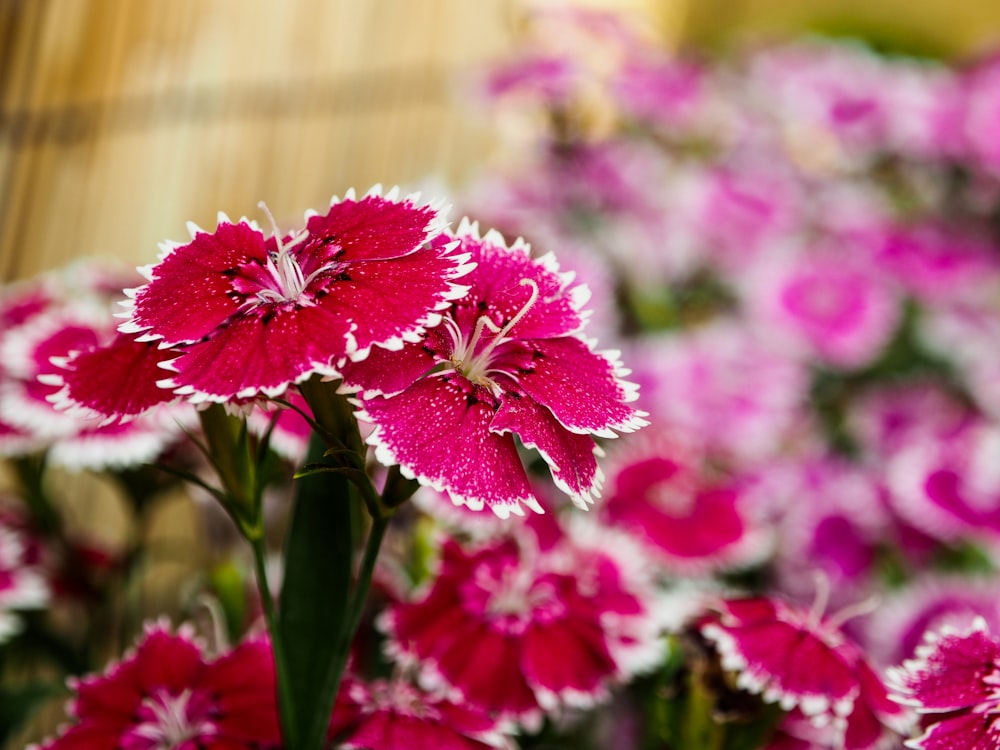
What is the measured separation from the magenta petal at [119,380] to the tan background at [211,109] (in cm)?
92

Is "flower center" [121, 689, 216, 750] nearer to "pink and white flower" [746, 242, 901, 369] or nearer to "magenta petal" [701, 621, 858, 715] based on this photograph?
"magenta petal" [701, 621, 858, 715]

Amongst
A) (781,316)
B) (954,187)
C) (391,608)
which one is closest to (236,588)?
(391,608)

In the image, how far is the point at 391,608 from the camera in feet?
1.94

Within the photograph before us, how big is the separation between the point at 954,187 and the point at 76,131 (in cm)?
119

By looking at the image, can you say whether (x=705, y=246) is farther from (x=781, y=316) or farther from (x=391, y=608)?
(x=391, y=608)

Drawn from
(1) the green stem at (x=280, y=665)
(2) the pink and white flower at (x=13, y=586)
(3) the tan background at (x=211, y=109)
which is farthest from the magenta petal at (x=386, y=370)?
(3) the tan background at (x=211, y=109)

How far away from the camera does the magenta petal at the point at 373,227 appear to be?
42 centimetres

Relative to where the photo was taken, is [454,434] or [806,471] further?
[806,471]

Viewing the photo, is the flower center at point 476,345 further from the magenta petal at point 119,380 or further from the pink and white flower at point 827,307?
the pink and white flower at point 827,307

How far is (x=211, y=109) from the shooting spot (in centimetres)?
145

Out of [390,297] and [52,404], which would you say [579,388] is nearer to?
[390,297]

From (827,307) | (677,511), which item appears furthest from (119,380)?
(827,307)

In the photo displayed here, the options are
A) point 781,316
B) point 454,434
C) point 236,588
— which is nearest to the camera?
point 454,434

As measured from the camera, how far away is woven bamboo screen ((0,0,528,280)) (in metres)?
1.34
